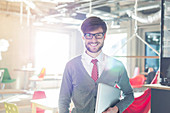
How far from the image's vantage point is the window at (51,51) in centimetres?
1096

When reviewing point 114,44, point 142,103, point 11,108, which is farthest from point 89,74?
point 114,44

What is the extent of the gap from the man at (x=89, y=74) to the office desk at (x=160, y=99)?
2.68ft

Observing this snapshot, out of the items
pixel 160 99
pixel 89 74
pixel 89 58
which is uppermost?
pixel 89 58

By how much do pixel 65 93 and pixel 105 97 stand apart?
290mm

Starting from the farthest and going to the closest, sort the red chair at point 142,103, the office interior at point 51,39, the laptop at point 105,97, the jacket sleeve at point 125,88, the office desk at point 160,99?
the office interior at point 51,39 < the red chair at point 142,103 < the office desk at point 160,99 < the jacket sleeve at point 125,88 < the laptop at point 105,97

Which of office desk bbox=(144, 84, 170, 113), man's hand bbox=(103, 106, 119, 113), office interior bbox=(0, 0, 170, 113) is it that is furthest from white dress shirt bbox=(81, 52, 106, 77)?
office interior bbox=(0, 0, 170, 113)

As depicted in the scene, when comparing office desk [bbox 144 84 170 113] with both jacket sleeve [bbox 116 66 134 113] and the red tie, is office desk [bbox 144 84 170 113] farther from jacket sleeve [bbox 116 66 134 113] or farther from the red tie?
the red tie

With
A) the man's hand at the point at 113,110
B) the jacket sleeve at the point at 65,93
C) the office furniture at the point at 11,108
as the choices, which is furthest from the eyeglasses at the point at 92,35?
the office furniture at the point at 11,108

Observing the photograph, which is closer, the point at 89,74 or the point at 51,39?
the point at 89,74

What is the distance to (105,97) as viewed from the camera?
144cm

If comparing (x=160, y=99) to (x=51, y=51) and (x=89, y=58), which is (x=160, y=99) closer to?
(x=89, y=58)

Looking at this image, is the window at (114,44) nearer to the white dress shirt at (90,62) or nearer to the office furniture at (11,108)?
the office furniture at (11,108)

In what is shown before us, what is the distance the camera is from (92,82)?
1551 mm

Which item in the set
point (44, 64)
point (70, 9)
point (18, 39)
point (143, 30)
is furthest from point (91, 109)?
point (44, 64)
